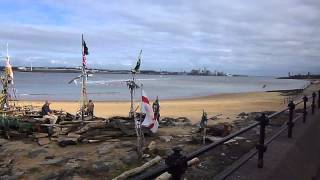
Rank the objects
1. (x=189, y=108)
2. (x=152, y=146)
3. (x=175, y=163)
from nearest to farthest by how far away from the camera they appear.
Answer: (x=175, y=163), (x=152, y=146), (x=189, y=108)

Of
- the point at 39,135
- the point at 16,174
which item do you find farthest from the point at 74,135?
the point at 16,174

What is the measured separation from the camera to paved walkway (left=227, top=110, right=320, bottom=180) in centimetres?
679

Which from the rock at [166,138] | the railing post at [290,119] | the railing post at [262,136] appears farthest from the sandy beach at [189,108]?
the railing post at [262,136]

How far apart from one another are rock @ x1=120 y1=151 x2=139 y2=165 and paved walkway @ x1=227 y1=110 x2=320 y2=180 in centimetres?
480

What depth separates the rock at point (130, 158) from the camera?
1328cm

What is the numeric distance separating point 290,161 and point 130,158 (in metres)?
6.59

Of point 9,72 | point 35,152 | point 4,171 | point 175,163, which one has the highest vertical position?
point 9,72

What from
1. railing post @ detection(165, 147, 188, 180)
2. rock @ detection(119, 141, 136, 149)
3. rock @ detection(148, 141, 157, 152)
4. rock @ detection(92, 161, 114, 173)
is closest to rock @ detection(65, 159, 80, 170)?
rock @ detection(92, 161, 114, 173)

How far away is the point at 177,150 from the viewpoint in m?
3.53

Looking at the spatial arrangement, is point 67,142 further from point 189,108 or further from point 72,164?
point 189,108

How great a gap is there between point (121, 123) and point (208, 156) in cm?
618

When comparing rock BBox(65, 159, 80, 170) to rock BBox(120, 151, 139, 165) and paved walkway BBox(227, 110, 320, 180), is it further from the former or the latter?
paved walkway BBox(227, 110, 320, 180)

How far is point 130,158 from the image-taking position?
1352 cm

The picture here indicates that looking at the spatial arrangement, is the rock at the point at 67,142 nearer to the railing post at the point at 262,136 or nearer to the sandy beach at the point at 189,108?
the railing post at the point at 262,136
